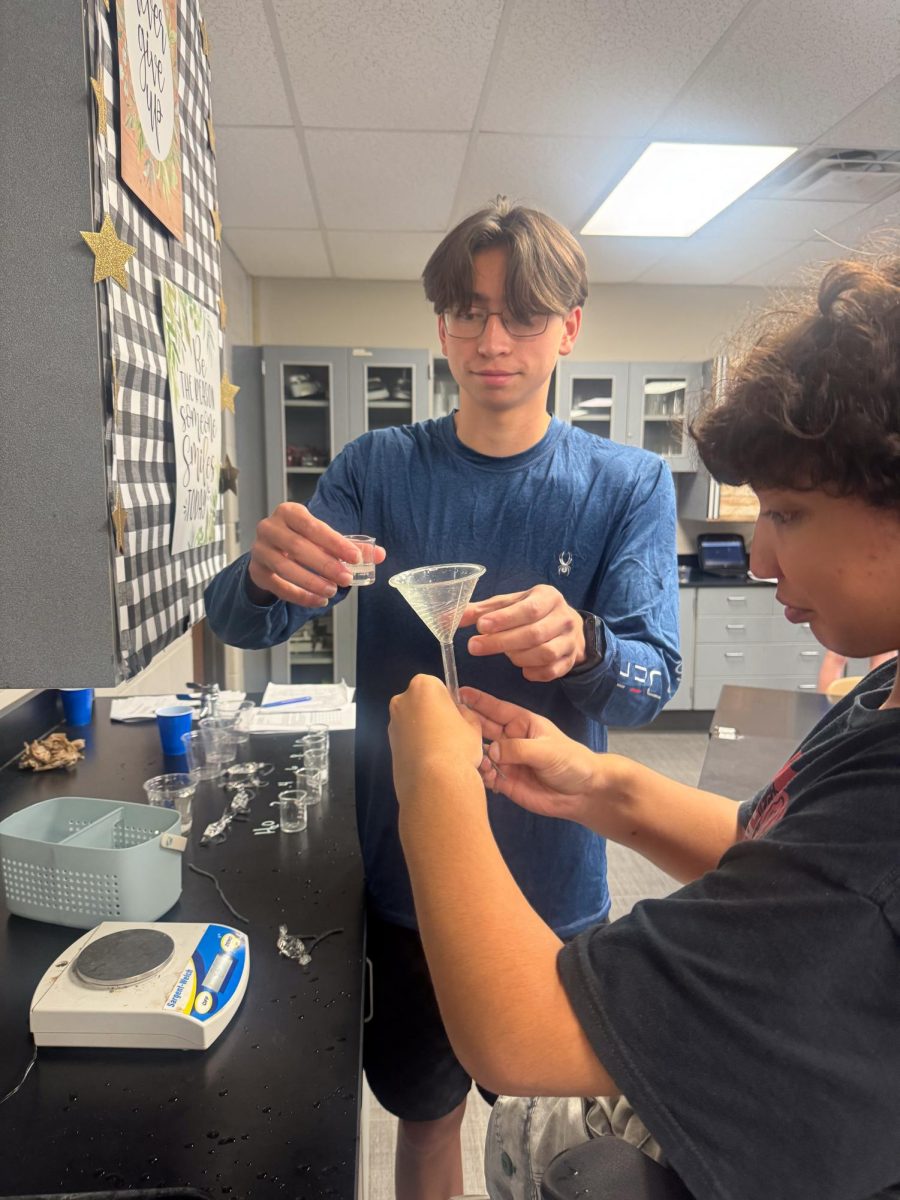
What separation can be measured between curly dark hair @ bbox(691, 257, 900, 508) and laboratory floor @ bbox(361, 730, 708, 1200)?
1319 millimetres


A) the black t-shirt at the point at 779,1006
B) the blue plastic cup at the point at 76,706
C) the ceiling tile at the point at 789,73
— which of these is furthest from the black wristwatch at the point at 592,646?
the ceiling tile at the point at 789,73

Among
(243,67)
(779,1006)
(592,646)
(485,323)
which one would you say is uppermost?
(243,67)

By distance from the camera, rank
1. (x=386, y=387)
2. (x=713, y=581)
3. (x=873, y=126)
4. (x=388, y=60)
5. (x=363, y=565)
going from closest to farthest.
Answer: (x=363, y=565), (x=388, y=60), (x=873, y=126), (x=386, y=387), (x=713, y=581)

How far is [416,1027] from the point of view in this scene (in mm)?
1322

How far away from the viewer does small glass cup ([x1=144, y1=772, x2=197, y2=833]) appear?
4.85 feet

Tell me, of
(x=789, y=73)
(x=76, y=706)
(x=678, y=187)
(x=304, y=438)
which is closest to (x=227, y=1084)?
(x=76, y=706)

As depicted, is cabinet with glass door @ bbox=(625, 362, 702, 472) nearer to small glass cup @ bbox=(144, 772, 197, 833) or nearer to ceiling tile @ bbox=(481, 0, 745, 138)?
ceiling tile @ bbox=(481, 0, 745, 138)

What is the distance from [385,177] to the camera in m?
3.34

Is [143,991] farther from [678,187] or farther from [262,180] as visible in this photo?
[678,187]

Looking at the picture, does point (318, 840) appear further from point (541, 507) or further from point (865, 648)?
point (865, 648)

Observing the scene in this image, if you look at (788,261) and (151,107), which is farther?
(788,261)

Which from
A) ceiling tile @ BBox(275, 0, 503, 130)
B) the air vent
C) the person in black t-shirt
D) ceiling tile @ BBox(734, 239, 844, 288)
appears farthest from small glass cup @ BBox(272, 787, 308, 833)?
the air vent

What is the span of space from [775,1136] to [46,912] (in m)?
1.03

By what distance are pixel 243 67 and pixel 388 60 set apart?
489 mm
